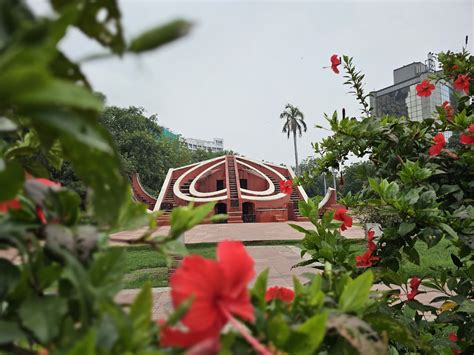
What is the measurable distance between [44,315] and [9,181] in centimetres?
10

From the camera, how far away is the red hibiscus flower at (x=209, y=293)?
0.25 meters

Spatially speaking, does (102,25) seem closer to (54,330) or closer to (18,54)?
(18,54)

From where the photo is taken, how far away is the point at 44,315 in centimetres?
26

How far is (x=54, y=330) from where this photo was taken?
25 cm

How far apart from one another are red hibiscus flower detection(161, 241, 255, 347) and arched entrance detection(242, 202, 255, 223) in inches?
522

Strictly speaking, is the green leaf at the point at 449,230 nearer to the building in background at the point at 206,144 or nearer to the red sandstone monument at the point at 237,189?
the red sandstone monument at the point at 237,189

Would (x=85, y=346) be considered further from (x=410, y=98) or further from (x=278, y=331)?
(x=410, y=98)

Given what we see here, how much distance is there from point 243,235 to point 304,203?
26.9 ft

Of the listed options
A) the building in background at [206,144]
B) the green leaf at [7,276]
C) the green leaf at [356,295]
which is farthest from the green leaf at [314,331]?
the building in background at [206,144]

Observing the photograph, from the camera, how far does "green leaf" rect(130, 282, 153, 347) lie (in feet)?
0.87

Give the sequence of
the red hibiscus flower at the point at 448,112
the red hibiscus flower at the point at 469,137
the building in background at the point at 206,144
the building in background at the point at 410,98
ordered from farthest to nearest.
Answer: the building in background at the point at 206,144 → the building in background at the point at 410,98 → the red hibiscus flower at the point at 448,112 → the red hibiscus flower at the point at 469,137

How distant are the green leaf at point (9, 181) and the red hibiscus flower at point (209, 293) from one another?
12 centimetres

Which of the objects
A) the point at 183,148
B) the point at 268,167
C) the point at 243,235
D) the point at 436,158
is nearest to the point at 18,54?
the point at 436,158

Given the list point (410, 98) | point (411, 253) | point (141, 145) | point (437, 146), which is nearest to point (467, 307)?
Answer: point (411, 253)
